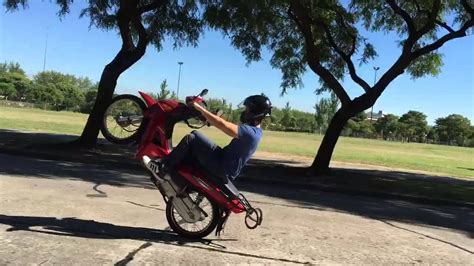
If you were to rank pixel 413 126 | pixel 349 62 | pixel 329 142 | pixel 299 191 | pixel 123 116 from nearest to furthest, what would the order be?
pixel 123 116, pixel 299 191, pixel 329 142, pixel 349 62, pixel 413 126

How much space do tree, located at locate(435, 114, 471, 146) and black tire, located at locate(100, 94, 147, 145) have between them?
10352 centimetres

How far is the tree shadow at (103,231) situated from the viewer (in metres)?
5.79

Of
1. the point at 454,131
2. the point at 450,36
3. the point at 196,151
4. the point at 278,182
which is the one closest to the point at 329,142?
the point at 278,182

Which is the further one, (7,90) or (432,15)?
(7,90)

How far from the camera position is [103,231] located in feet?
19.9

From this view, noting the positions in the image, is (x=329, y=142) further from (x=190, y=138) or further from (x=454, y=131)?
(x=454, y=131)

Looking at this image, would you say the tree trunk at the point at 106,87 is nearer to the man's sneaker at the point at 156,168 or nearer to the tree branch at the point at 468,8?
the tree branch at the point at 468,8

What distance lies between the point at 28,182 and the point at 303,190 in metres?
5.96

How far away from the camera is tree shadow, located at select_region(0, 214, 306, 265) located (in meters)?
5.79

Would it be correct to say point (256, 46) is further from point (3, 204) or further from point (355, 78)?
point (3, 204)

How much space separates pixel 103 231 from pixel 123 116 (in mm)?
1860

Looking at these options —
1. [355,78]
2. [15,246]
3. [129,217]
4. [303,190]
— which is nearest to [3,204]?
[129,217]

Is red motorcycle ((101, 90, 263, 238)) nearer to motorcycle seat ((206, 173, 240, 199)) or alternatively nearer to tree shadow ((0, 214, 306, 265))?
motorcycle seat ((206, 173, 240, 199))

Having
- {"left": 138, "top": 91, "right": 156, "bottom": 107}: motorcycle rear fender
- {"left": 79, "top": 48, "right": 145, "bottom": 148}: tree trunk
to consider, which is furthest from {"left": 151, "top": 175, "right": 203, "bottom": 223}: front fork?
{"left": 79, "top": 48, "right": 145, "bottom": 148}: tree trunk
